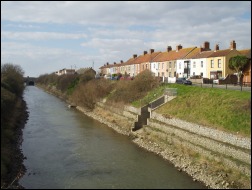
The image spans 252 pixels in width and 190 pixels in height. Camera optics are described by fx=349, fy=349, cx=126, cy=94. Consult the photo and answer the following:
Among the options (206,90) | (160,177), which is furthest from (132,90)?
(160,177)

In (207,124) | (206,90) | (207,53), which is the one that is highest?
(207,53)

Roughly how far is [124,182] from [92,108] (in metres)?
33.4

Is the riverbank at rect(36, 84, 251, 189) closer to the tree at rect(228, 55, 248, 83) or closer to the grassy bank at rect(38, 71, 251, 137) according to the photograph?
the grassy bank at rect(38, 71, 251, 137)

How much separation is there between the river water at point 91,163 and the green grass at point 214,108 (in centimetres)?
469

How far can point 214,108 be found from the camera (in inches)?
1081

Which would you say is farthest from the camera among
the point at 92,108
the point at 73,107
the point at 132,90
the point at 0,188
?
A: the point at 73,107

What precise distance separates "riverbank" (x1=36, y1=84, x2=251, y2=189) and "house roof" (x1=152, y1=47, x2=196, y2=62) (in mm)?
27053

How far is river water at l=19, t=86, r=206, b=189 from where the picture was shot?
65.9ft

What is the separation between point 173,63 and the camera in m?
63.3

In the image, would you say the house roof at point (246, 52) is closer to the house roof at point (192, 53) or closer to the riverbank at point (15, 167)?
the house roof at point (192, 53)

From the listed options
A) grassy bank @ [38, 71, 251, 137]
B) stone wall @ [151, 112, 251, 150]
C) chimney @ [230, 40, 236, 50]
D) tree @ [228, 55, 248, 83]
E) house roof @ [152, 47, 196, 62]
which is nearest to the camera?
stone wall @ [151, 112, 251, 150]

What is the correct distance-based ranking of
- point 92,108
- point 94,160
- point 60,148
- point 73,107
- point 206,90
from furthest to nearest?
point 73,107
point 92,108
point 206,90
point 60,148
point 94,160

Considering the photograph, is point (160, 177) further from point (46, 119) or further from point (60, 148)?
point (46, 119)

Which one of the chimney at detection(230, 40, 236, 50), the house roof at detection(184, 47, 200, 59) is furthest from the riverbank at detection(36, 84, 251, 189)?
the house roof at detection(184, 47, 200, 59)
